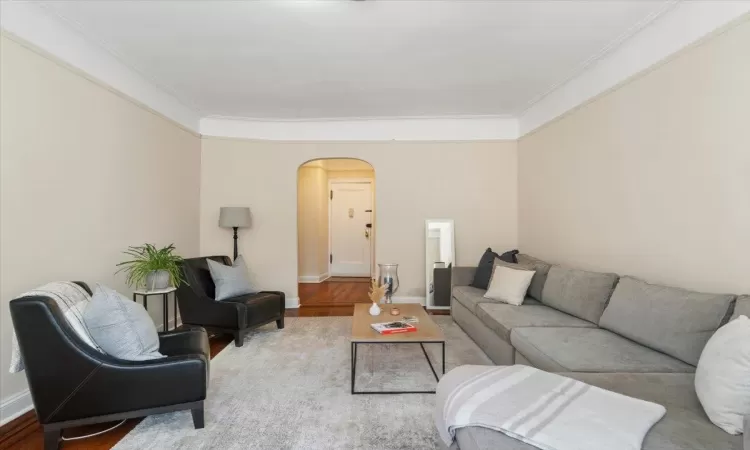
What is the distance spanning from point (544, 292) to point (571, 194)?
3.71 ft

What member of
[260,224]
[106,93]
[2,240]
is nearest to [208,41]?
[106,93]

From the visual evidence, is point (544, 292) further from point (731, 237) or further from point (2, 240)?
point (2, 240)

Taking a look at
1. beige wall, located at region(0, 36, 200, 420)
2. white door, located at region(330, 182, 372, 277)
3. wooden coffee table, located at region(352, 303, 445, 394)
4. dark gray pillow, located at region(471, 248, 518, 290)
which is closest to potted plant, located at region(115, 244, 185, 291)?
beige wall, located at region(0, 36, 200, 420)

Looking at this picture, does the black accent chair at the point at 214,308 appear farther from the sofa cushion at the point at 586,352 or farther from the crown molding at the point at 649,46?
the crown molding at the point at 649,46

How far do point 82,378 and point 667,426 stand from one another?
2.67 m

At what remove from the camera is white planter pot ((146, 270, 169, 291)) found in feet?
10.1

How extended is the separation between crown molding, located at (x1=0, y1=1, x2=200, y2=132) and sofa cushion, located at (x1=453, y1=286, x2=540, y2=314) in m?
3.89

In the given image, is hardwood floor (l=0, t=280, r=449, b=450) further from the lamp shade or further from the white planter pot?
the lamp shade

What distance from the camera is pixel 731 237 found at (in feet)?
7.03

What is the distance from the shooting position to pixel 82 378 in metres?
1.90

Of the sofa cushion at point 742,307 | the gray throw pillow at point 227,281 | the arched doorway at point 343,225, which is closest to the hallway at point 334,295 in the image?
the arched doorway at point 343,225

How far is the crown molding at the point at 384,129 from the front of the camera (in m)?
5.20

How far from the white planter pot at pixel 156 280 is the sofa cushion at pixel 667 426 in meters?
2.75

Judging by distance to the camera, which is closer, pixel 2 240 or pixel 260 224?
pixel 2 240
